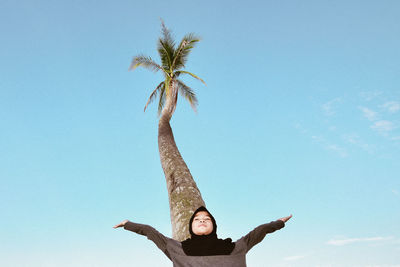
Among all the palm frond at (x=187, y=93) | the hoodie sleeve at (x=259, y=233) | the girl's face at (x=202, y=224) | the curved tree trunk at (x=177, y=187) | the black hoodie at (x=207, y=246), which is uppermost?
A: the palm frond at (x=187, y=93)

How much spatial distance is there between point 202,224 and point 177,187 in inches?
123

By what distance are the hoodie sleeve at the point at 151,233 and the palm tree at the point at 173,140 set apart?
1.46 m

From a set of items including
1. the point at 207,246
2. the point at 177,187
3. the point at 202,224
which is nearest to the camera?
the point at 207,246

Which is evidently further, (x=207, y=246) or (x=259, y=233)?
(x=259, y=233)

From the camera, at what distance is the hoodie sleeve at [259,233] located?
3881 mm

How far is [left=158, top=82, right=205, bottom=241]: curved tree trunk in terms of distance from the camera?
5.82 metres

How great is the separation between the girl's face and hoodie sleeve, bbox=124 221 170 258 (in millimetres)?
393

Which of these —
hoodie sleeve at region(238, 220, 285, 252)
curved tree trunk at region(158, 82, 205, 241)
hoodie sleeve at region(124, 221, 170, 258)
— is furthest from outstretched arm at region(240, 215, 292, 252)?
curved tree trunk at region(158, 82, 205, 241)

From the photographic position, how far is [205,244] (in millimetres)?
3672

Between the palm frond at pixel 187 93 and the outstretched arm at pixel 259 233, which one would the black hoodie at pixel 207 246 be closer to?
the outstretched arm at pixel 259 233

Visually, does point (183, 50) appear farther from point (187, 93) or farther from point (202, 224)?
point (202, 224)

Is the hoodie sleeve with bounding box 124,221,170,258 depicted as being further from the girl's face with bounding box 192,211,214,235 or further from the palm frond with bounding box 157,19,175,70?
the palm frond with bounding box 157,19,175,70

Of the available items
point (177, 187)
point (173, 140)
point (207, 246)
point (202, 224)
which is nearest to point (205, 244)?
point (207, 246)

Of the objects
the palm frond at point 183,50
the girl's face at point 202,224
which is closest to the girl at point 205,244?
the girl's face at point 202,224
